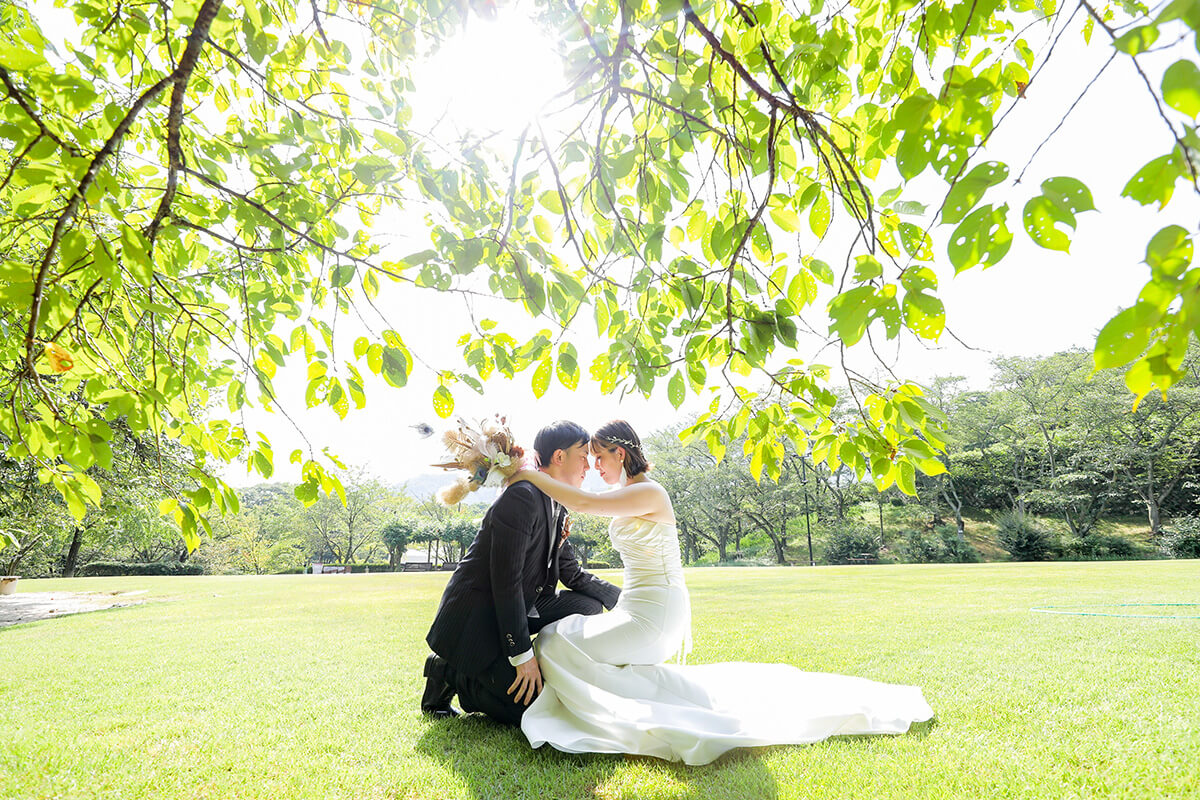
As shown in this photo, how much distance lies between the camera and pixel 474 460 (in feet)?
12.5

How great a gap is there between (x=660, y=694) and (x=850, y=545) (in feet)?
130

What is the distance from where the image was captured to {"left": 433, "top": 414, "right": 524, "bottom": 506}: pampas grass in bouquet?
Answer: 149 inches

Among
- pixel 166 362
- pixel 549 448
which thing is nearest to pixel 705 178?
pixel 549 448

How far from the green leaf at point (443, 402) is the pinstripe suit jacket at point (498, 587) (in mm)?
1052

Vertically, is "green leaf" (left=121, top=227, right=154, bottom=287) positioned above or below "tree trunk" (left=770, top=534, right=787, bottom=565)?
above

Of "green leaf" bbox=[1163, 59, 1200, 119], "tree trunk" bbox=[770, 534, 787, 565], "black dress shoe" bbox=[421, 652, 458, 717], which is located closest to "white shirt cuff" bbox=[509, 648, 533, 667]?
"black dress shoe" bbox=[421, 652, 458, 717]

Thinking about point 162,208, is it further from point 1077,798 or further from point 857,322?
point 1077,798

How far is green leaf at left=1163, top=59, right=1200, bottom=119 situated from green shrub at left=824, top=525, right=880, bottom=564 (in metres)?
42.0

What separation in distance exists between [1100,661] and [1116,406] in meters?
45.7

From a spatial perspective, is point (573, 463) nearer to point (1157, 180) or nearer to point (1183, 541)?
point (1157, 180)

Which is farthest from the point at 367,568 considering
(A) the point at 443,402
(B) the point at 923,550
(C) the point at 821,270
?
(C) the point at 821,270

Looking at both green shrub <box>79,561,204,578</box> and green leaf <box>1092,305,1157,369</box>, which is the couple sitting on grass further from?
green shrub <box>79,561,204,578</box>

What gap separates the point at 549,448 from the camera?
13.7ft

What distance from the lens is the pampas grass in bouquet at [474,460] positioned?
3.78m
